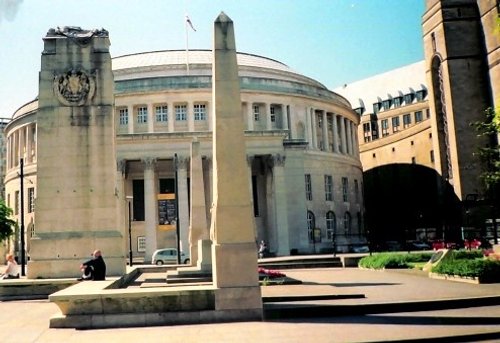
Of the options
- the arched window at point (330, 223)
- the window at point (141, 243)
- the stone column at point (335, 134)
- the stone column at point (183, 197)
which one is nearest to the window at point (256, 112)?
the stone column at point (335, 134)

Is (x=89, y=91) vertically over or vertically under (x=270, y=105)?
under

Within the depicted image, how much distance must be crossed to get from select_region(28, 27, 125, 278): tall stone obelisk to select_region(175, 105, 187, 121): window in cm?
4053

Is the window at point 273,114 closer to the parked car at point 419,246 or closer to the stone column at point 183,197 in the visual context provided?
the stone column at point 183,197

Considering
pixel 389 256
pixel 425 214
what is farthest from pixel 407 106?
pixel 389 256

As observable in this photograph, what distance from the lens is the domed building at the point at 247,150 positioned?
57.0 metres

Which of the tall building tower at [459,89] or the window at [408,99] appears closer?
the tall building tower at [459,89]

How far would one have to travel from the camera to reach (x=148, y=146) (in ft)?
187

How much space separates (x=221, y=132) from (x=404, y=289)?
27.7 feet

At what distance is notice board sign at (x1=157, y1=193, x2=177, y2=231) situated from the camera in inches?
2331

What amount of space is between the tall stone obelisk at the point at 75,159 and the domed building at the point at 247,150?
2799cm

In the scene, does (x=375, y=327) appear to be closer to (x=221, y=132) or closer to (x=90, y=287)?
(x=221, y=132)

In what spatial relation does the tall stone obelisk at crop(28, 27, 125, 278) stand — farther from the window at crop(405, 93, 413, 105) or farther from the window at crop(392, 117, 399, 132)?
the window at crop(405, 93, 413, 105)

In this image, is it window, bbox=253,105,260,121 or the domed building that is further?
window, bbox=253,105,260,121

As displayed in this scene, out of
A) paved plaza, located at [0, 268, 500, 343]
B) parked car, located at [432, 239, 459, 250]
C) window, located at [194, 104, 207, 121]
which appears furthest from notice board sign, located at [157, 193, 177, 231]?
paved plaza, located at [0, 268, 500, 343]
